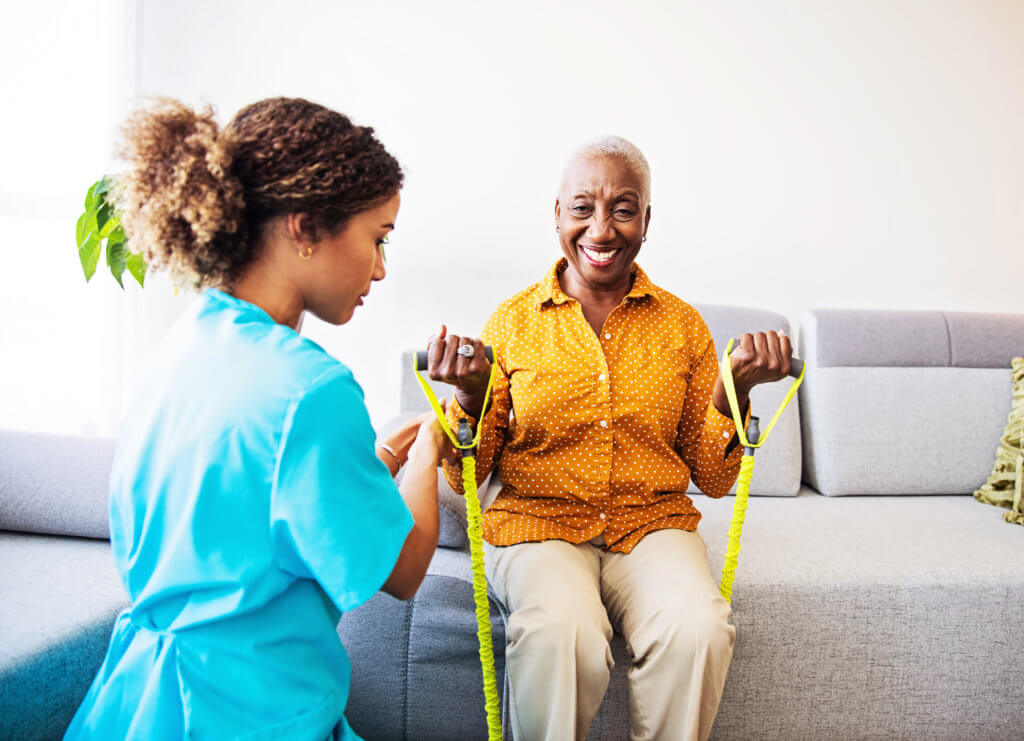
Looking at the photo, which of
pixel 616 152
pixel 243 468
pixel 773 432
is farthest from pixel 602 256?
Result: pixel 773 432

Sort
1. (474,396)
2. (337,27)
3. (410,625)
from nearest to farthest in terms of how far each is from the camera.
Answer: (474,396) < (410,625) < (337,27)

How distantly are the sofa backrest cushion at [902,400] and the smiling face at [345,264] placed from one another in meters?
1.67

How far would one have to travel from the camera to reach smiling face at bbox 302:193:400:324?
935mm

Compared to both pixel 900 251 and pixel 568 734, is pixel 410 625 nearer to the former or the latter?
pixel 568 734

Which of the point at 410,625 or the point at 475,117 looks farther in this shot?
the point at 475,117

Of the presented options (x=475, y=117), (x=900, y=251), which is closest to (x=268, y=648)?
(x=475, y=117)

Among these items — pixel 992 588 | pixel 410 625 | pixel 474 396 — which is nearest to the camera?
pixel 474 396

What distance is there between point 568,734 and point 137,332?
202cm

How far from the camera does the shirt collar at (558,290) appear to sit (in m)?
1.50

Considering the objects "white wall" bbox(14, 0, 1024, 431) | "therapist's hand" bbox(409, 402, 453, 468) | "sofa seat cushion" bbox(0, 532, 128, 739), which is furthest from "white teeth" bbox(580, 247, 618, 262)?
"sofa seat cushion" bbox(0, 532, 128, 739)

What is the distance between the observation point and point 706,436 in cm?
143

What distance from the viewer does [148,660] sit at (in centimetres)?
80

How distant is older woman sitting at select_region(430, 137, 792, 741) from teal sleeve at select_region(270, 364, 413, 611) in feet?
1.42

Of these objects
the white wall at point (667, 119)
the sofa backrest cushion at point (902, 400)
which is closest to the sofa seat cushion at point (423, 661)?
the white wall at point (667, 119)
